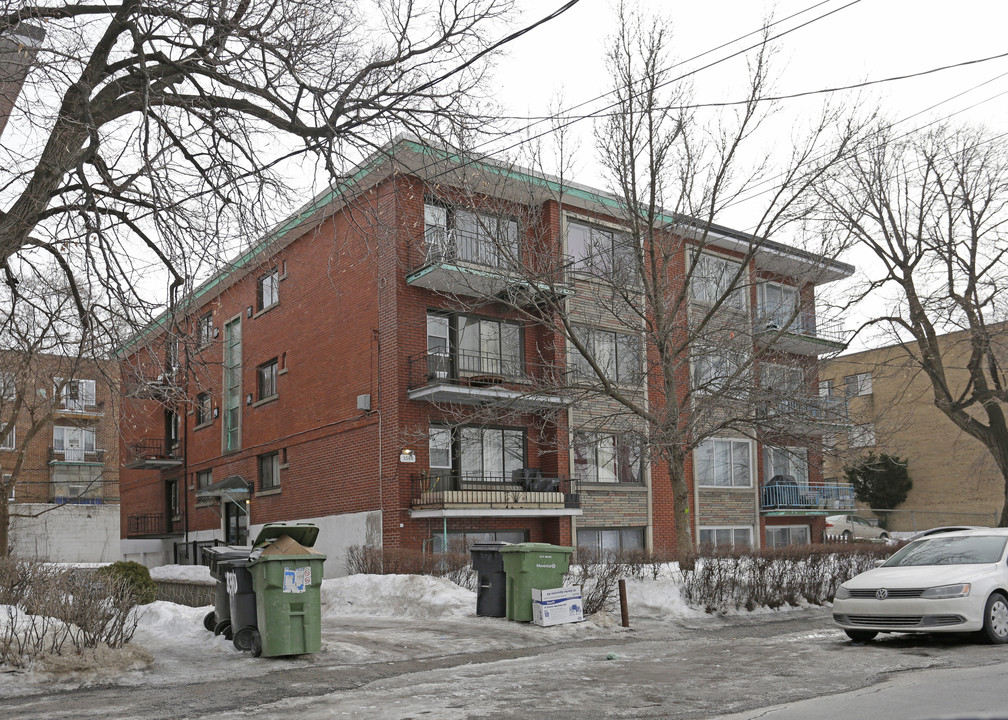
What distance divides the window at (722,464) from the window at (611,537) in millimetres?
2896

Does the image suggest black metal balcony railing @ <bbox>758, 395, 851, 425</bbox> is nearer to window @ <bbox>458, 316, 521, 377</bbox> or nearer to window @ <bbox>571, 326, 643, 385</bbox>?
window @ <bbox>571, 326, 643, 385</bbox>

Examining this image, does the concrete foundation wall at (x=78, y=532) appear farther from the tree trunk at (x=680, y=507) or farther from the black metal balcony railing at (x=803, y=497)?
the tree trunk at (x=680, y=507)

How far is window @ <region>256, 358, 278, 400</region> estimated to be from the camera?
28.5 metres

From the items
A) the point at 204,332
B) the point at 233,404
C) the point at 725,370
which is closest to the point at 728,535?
the point at 725,370

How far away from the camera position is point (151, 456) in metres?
34.7

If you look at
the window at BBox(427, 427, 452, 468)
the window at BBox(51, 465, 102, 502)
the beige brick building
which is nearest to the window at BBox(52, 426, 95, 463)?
the window at BBox(51, 465, 102, 502)

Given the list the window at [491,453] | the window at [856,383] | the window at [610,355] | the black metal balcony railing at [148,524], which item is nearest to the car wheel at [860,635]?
the window at [856,383]

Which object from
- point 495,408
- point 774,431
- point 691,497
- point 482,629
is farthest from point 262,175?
point 691,497

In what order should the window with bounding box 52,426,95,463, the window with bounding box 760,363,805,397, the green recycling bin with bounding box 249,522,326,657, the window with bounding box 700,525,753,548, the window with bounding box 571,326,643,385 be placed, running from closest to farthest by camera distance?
the green recycling bin with bounding box 249,522,326,657 → the window with bounding box 760,363,805,397 → the window with bounding box 571,326,643,385 → the window with bounding box 700,525,753,548 → the window with bounding box 52,426,95,463

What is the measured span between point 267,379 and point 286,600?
18.9 m

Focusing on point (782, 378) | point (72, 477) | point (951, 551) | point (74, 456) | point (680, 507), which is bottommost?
point (951, 551)

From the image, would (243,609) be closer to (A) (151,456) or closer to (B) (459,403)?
(B) (459,403)

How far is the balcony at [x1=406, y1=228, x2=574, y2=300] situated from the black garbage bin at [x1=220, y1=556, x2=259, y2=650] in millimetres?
5842

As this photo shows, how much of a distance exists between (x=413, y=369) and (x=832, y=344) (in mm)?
10692
